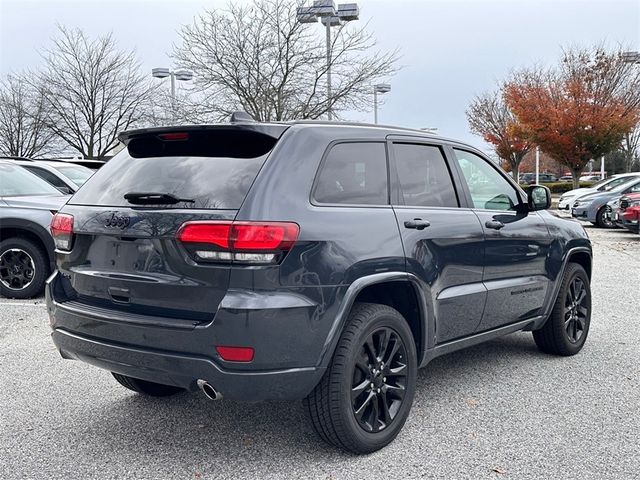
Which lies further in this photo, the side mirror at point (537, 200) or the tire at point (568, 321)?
the tire at point (568, 321)

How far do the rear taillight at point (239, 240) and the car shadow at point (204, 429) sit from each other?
1.17 m

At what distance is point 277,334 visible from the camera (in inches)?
122

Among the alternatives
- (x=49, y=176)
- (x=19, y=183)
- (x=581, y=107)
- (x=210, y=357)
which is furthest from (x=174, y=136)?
(x=581, y=107)

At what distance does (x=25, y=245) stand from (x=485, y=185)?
18.3 ft

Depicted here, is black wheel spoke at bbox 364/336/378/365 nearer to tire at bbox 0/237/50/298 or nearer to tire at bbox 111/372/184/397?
tire at bbox 111/372/184/397

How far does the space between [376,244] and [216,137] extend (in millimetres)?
1019

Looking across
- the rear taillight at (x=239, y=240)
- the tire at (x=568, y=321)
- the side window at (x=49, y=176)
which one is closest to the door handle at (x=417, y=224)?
the rear taillight at (x=239, y=240)

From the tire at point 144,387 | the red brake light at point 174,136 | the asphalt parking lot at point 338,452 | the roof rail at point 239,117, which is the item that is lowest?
the asphalt parking lot at point 338,452

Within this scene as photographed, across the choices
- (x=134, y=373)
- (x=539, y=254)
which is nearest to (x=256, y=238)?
(x=134, y=373)

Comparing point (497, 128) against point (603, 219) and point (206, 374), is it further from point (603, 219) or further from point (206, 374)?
point (206, 374)

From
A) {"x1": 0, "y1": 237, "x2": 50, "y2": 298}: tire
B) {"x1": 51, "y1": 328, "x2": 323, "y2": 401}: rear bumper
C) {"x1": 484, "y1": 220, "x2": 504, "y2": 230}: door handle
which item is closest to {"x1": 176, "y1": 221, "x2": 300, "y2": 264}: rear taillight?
{"x1": 51, "y1": 328, "x2": 323, "y2": 401}: rear bumper

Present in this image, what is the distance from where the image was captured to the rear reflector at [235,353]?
3070 mm

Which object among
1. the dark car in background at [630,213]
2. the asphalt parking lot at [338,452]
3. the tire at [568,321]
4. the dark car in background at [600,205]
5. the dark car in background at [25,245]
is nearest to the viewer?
the asphalt parking lot at [338,452]

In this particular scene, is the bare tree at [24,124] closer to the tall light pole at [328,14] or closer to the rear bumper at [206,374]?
the tall light pole at [328,14]
